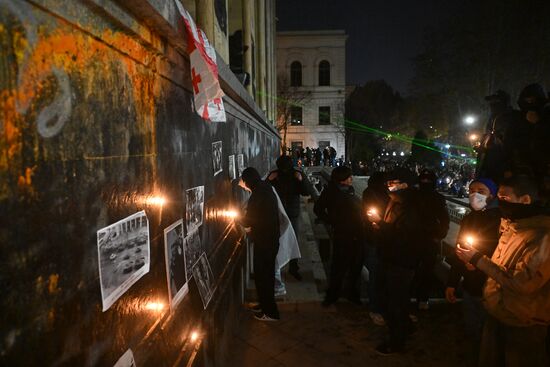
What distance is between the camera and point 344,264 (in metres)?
5.58

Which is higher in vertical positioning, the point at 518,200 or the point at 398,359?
the point at 518,200

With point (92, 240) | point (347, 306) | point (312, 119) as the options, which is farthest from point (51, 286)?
point (312, 119)

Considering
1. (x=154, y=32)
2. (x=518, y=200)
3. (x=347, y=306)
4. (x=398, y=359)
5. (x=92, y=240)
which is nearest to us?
(x=92, y=240)

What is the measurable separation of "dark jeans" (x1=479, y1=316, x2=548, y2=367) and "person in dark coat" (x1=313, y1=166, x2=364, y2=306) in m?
2.45

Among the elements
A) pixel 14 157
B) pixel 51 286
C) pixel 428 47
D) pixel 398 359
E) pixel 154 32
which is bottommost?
pixel 398 359

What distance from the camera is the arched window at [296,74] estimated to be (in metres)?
48.3

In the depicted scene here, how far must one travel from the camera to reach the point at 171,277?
2.62 m

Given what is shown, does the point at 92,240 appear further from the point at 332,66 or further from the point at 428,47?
the point at 332,66

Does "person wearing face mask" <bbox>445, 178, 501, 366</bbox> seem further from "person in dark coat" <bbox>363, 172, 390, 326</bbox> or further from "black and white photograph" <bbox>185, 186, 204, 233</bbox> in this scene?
"black and white photograph" <bbox>185, 186, 204, 233</bbox>

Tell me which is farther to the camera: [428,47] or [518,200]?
[428,47]

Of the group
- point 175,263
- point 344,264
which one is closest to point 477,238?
point 344,264

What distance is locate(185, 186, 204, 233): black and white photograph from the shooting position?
316 centimetres

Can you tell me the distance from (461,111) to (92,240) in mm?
29731

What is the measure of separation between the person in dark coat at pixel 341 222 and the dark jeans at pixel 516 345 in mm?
2454
